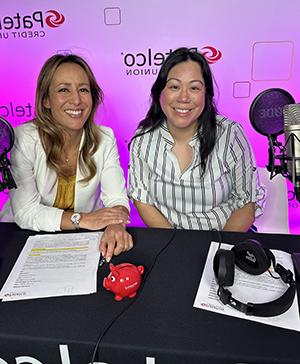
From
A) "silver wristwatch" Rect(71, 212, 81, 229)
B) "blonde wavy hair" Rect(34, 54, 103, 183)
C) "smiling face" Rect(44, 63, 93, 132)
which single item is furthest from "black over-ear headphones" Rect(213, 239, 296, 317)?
"smiling face" Rect(44, 63, 93, 132)

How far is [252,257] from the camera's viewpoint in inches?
44.5

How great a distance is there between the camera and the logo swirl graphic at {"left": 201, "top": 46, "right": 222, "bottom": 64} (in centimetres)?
245

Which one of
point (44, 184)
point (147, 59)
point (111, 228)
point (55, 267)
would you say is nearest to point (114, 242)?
point (111, 228)

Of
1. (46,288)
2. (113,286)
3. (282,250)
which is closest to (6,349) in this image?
(46,288)

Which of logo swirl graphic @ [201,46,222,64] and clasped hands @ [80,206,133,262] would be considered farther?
logo swirl graphic @ [201,46,222,64]

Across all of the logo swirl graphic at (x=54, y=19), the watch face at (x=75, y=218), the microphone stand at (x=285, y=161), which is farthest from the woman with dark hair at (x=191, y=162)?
the logo swirl graphic at (x=54, y=19)

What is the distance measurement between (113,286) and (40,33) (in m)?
2.01

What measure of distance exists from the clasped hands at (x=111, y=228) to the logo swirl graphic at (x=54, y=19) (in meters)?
1.53

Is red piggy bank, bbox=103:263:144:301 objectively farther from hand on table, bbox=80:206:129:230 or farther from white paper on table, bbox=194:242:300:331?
hand on table, bbox=80:206:129:230

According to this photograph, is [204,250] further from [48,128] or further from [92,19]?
[92,19]

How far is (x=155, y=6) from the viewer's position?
7.74 ft

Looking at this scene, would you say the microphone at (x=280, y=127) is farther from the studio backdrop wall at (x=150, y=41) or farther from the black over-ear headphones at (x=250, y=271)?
the studio backdrop wall at (x=150, y=41)

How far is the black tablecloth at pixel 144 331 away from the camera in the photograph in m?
0.90

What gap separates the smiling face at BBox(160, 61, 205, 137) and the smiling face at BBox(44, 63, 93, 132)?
369 mm
